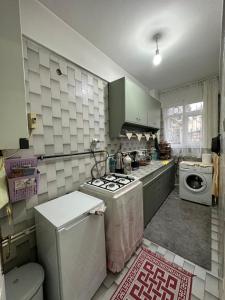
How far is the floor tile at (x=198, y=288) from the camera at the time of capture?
117 cm

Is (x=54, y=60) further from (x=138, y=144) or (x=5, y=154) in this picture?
(x=138, y=144)

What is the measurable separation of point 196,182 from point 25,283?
121 inches

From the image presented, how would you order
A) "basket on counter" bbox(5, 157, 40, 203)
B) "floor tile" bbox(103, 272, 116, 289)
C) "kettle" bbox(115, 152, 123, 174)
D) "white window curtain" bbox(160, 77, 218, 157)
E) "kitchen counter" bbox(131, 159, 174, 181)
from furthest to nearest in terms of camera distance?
"white window curtain" bbox(160, 77, 218, 157)
"kettle" bbox(115, 152, 123, 174)
"kitchen counter" bbox(131, 159, 174, 181)
"floor tile" bbox(103, 272, 116, 289)
"basket on counter" bbox(5, 157, 40, 203)

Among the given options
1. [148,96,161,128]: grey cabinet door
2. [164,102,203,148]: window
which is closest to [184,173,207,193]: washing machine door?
[164,102,203,148]: window

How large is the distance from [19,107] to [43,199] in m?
0.91

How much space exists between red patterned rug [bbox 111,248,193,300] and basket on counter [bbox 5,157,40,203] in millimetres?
1195

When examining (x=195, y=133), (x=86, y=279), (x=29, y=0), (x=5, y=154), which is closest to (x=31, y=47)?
(x=29, y=0)

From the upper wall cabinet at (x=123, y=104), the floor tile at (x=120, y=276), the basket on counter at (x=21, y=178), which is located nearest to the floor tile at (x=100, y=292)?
the floor tile at (x=120, y=276)

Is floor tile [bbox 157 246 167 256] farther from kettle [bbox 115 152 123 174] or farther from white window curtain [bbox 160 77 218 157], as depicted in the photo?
white window curtain [bbox 160 77 218 157]

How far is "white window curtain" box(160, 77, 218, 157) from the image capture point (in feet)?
9.66

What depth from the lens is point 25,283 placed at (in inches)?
36.5

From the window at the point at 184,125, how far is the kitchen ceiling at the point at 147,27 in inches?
41.7

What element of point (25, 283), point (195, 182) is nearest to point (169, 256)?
point (25, 283)

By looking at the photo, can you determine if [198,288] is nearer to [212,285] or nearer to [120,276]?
[212,285]
